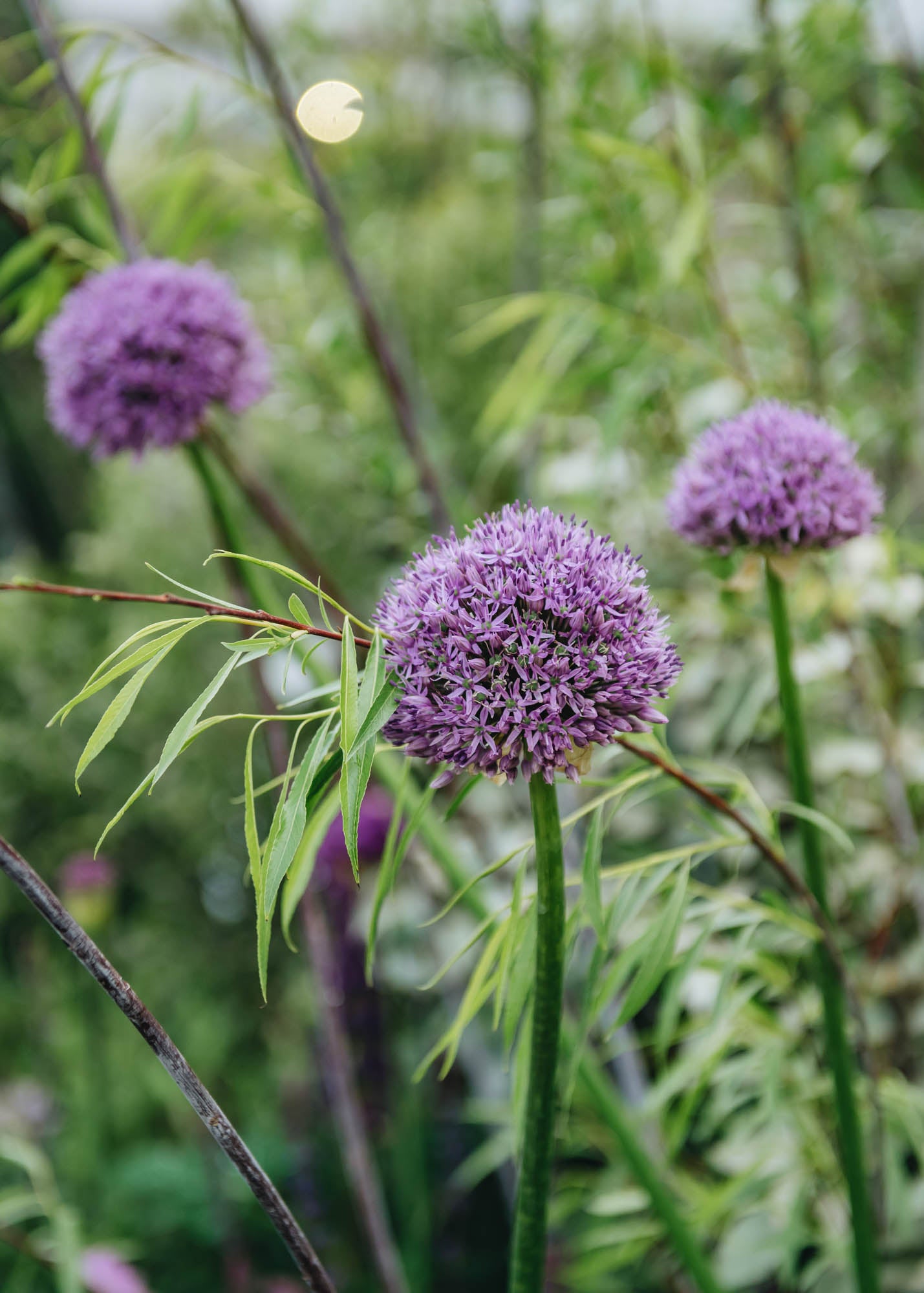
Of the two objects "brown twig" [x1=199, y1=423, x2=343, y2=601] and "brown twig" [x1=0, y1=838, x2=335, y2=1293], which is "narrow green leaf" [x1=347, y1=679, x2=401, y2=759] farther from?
"brown twig" [x1=199, y1=423, x2=343, y2=601]

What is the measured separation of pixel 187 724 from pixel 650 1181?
36 centimetres

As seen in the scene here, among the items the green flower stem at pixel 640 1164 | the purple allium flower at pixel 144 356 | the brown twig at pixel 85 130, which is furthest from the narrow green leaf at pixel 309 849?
the brown twig at pixel 85 130

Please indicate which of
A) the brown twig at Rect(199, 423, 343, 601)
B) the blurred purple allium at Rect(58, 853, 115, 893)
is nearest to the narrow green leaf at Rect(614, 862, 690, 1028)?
the brown twig at Rect(199, 423, 343, 601)

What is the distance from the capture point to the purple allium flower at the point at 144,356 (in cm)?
58

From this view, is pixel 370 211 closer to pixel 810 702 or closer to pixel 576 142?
pixel 576 142

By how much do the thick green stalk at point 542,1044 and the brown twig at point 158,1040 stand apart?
8 cm

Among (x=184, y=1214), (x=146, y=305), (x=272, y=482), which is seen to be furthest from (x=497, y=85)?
(x=184, y=1214)

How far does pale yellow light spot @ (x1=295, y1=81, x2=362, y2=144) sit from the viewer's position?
0.70 m

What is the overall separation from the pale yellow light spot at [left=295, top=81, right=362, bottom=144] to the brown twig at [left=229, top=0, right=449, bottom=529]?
3 centimetres

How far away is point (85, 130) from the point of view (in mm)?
646

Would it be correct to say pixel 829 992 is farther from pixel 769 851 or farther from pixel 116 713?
pixel 116 713

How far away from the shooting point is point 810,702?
1.02 m

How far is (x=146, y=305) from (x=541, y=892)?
0.47m

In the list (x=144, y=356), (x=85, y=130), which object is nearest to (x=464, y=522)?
(x=144, y=356)
